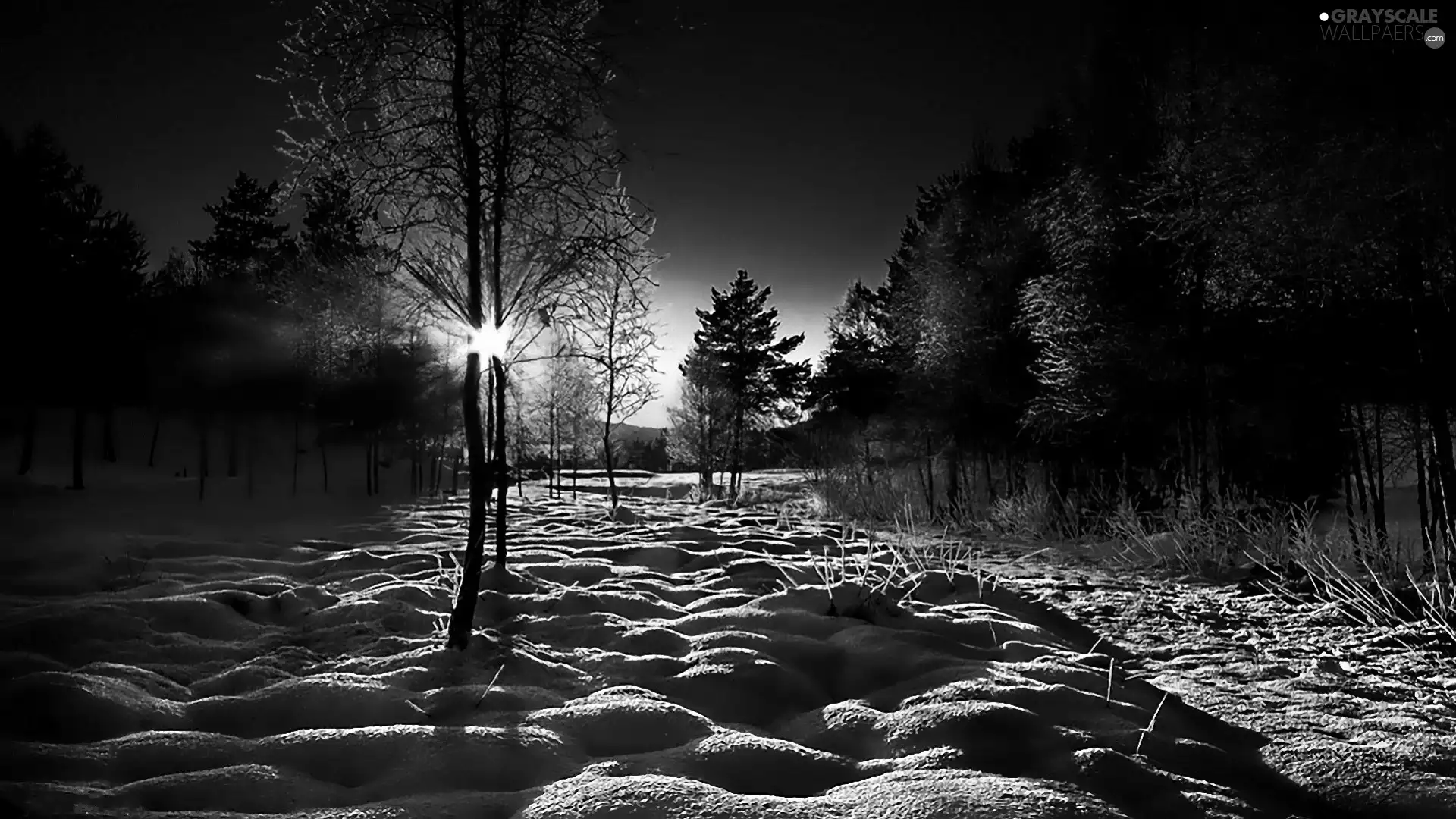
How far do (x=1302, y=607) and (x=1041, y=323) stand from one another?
637 centimetres

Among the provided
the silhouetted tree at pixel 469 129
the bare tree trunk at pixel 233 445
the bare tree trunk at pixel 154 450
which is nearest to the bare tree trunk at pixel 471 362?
the silhouetted tree at pixel 469 129

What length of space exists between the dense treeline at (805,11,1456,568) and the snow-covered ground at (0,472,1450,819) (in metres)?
3.81

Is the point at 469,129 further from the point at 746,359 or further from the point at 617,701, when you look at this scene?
the point at 746,359

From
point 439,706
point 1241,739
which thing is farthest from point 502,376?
point 1241,739

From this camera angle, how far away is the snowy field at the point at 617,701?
204 centimetres

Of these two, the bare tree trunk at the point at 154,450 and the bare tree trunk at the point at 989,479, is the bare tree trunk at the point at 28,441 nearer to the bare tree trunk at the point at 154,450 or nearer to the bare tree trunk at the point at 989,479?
the bare tree trunk at the point at 154,450

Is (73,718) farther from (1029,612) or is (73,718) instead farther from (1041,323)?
(1041,323)

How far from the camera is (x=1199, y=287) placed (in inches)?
347

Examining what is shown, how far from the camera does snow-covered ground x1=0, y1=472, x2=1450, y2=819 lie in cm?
203

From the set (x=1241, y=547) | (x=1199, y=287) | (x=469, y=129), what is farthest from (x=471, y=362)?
(x=1199, y=287)

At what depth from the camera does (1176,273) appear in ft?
29.9

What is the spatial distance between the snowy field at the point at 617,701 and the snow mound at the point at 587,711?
0.01 m

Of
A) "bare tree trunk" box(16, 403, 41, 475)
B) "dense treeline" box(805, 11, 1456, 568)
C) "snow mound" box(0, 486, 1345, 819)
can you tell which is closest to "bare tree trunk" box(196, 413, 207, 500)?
"bare tree trunk" box(16, 403, 41, 475)

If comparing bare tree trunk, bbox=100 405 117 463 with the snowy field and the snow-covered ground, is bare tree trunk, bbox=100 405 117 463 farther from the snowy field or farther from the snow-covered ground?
the snow-covered ground
